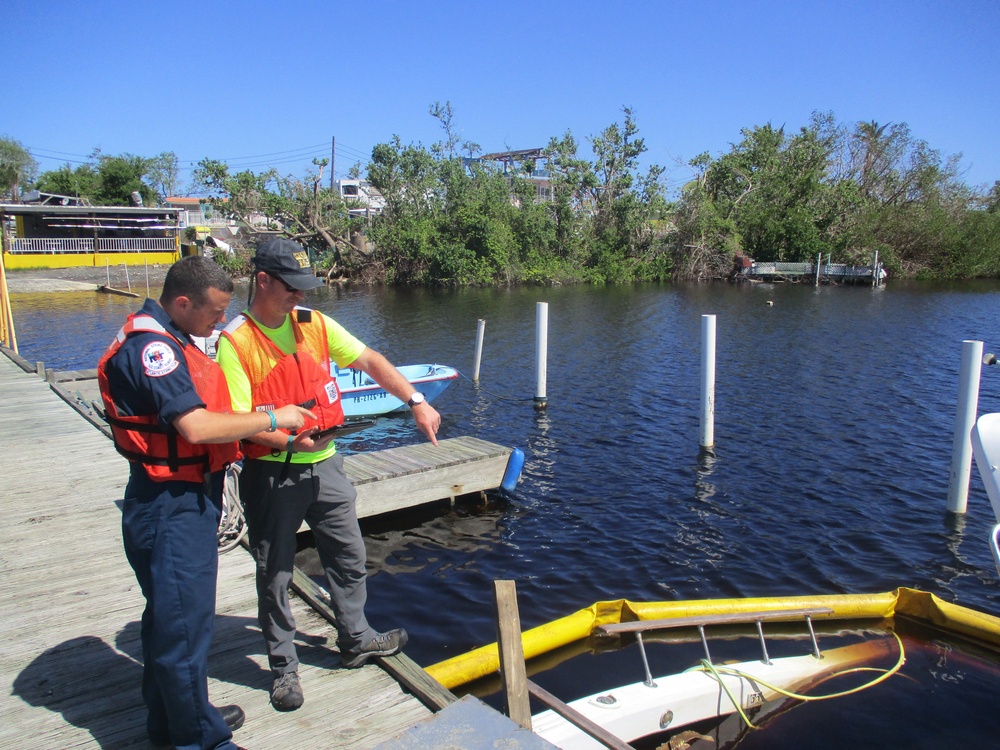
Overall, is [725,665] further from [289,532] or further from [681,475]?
[681,475]

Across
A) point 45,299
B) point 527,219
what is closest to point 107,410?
point 45,299

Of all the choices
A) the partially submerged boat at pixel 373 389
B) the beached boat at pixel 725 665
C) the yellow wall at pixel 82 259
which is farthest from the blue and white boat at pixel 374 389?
the yellow wall at pixel 82 259

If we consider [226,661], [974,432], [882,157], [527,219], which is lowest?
[226,661]

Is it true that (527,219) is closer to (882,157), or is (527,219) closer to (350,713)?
(882,157)

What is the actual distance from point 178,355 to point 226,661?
195 centimetres

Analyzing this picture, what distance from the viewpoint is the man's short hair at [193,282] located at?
292 cm

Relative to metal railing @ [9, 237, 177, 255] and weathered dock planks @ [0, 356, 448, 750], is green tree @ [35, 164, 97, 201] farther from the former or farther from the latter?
weathered dock planks @ [0, 356, 448, 750]

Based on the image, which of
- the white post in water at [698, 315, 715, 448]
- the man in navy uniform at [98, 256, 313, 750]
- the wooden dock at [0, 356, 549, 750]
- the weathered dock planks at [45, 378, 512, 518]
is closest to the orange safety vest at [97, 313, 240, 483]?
the man in navy uniform at [98, 256, 313, 750]

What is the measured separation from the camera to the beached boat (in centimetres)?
496

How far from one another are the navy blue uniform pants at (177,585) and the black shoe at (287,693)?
467mm

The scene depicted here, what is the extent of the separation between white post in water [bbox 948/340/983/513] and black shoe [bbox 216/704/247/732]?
8009mm

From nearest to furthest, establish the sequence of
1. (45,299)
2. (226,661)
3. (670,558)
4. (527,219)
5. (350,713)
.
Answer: (350,713)
(226,661)
(670,558)
(45,299)
(527,219)

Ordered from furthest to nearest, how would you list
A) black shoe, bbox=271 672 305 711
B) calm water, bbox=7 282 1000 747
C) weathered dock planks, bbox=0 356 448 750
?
calm water, bbox=7 282 1000 747
black shoe, bbox=271 672 305 711
weathered dock planks, bbox=0 356 448 750

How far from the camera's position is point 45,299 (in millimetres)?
35312
